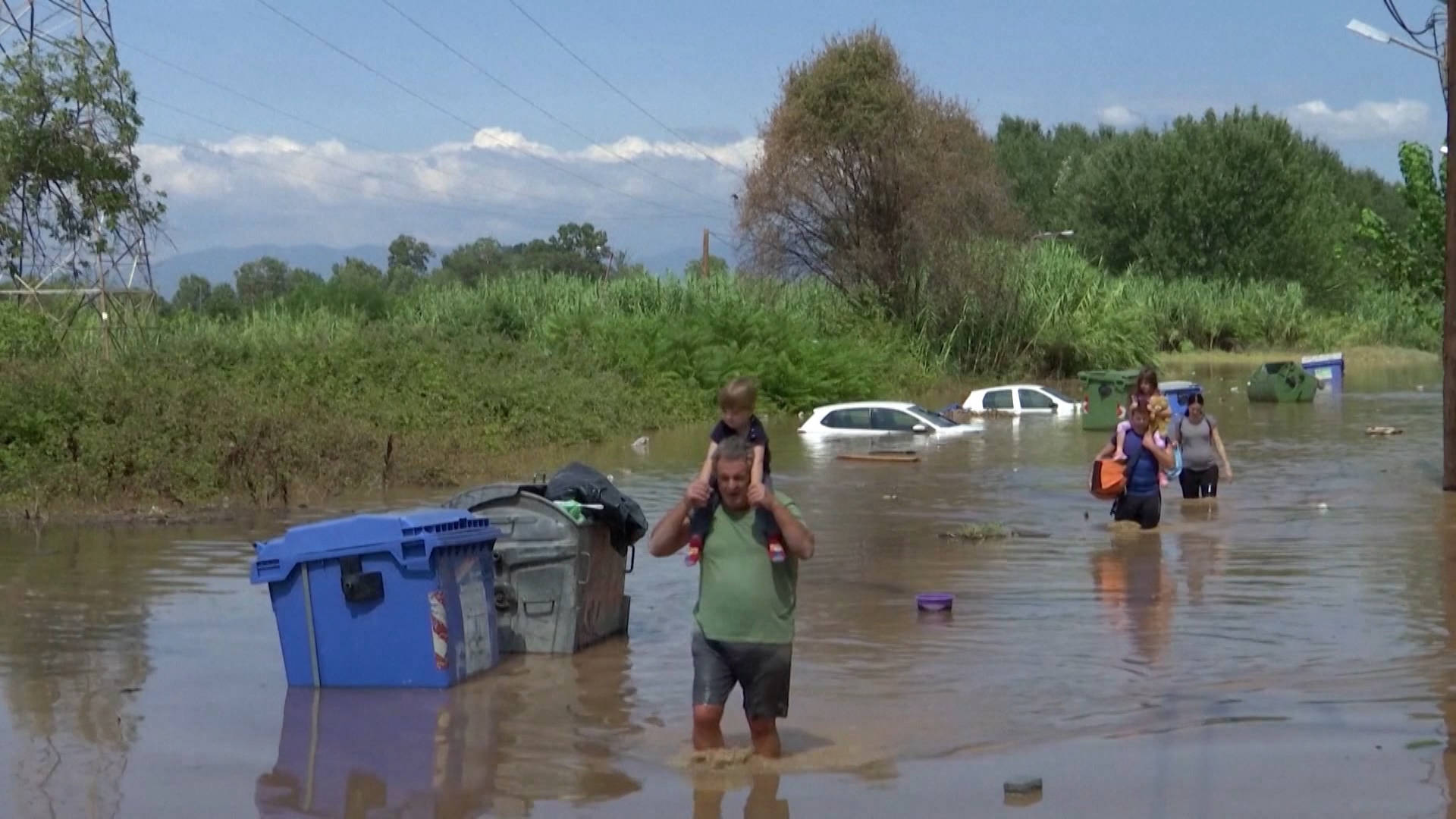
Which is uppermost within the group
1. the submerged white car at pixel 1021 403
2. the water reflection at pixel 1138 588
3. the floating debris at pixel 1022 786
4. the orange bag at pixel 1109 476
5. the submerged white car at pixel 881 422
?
the submerged white car at pixel 1021 403

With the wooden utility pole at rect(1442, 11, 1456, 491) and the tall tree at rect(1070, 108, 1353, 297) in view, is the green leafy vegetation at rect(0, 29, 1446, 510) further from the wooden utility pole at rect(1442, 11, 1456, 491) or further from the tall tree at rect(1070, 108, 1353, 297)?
the wooden utility pole at rect(1442, 11, 1456, 491)

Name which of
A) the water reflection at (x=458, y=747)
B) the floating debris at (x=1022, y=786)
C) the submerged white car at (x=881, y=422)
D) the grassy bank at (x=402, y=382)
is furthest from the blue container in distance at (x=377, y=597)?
the submerged white car at (x=881, y=422)

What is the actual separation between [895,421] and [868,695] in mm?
24485

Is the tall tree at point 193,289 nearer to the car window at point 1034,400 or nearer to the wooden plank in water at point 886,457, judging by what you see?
the car window at point 1034,400

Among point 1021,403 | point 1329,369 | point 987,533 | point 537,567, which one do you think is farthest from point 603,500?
point 1329,369

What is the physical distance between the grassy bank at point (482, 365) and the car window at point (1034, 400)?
633cm

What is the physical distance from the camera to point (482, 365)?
1415 inches

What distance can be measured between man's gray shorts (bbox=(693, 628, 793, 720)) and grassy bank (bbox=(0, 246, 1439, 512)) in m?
14.4

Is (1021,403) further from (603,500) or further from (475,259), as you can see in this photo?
(475,259)

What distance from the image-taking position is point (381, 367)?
32.7m

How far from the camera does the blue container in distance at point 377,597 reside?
9953mm

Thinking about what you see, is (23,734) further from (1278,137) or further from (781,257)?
(1278,137)

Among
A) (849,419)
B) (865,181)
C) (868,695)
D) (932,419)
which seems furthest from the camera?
(865,181)

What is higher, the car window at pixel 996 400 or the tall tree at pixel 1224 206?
the tall tree at pixel 1224 206
